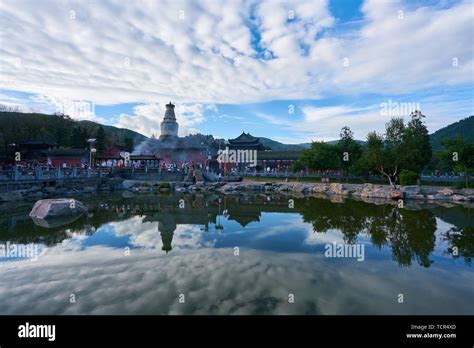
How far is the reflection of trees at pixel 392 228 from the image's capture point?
9875mm

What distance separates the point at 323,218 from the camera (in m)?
16.7

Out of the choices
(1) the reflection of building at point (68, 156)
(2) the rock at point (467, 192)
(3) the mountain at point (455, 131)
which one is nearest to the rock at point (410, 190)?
(2) the rock at point (467, 192)

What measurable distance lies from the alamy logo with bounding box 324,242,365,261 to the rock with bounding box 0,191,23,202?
24681 mm

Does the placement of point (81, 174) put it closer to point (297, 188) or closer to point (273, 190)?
point (273, 190)

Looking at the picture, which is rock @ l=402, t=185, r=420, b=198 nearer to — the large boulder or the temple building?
the large boulder

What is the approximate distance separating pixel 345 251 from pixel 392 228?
5.24 meters

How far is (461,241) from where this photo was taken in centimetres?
1145

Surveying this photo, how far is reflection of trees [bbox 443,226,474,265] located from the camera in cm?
962

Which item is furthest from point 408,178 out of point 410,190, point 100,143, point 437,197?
→ point 100,143

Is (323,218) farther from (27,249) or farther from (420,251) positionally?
(27,249)
